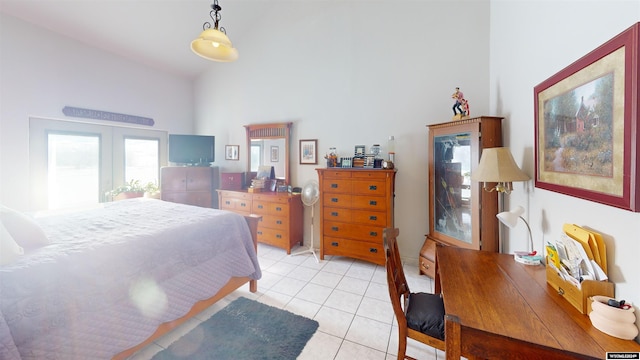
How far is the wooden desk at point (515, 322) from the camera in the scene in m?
0.81

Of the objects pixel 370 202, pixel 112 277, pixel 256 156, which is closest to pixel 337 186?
pixel 370 202

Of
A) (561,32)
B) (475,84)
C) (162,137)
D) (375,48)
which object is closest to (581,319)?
(561,32)

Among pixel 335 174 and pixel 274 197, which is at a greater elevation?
pixel 335 174

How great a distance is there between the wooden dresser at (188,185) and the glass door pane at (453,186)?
3.75 metres

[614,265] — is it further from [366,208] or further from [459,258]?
[366,208]

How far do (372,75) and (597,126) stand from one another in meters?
2.62

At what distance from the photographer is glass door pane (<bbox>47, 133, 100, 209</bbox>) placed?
3287 millimetres

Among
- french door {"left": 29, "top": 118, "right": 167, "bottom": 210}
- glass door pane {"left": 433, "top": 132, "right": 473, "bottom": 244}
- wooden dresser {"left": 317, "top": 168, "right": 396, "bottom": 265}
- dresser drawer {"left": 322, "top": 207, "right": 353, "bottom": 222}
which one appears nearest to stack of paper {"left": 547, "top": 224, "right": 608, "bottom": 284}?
glass door pane {"left": 433, "top": 132, "right": 473, "bottom": 244}

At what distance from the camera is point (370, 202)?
9.84 ft

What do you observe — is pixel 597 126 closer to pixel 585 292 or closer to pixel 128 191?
pixel 585 292

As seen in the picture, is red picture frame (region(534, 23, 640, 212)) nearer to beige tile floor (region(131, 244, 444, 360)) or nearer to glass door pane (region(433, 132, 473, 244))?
glass door pane (region(433, 132, 473, 244))

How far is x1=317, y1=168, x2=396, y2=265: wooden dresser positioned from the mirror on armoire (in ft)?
3.13

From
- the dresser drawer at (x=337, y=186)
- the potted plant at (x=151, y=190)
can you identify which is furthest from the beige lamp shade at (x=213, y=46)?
the potted plant at (x=151, y=190)

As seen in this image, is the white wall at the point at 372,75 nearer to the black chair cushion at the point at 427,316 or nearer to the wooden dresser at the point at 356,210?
the wooden dresser at the point at 356,210
